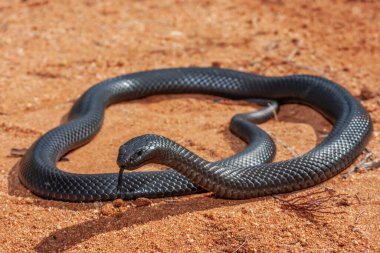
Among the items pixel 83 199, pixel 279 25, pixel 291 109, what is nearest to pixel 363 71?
pixel 291 109

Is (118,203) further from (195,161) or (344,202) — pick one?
(344,202)

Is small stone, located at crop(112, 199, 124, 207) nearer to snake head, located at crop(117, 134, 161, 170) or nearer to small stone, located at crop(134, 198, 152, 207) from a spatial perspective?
small stone, located at crop(134, 198, 152, 207)

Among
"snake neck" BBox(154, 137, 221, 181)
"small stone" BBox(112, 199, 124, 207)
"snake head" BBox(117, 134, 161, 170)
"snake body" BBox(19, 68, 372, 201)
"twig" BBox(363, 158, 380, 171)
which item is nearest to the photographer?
"snake head" BBox(117, 134, 161, 170)

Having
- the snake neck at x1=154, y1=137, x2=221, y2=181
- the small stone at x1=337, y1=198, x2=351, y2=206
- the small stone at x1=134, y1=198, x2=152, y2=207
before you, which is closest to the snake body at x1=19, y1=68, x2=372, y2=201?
the snake neck at x1=154, y1=137, x2=221, y2=181

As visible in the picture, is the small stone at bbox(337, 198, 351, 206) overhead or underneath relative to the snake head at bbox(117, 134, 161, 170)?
underneath

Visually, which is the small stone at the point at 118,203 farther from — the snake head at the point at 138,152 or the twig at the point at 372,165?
the twig at the point at 372,165

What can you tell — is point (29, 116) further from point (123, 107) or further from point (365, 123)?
point (365, 123)

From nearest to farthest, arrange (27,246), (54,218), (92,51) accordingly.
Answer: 1. (27,246)
2. (54,218)
3. (92,51)
